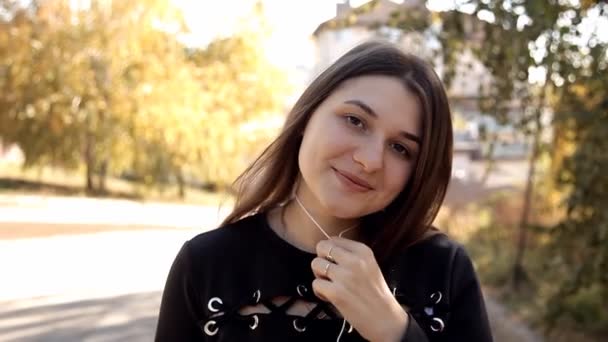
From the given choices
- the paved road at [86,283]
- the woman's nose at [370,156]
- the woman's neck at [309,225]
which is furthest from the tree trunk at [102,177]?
the woman's nose at [370,156]

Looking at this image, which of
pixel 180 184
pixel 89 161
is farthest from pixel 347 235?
pixel 180 184

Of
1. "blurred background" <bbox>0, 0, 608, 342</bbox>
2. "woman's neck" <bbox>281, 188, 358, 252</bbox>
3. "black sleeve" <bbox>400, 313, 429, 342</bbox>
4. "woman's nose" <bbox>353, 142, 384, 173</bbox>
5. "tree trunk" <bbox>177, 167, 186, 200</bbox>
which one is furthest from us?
"tree trunk" <bbox>177, 167, 186, 200</bbox>

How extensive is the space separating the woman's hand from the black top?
14 cm

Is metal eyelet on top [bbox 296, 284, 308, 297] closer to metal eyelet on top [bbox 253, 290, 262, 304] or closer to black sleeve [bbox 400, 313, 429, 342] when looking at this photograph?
metal eyelet on top [bbox 253, 290, 262, 304]

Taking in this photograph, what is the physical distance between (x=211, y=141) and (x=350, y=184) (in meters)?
20.6

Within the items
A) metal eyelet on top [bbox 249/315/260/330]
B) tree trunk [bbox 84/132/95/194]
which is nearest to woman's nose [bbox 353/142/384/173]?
metal eyelet on top [bbox 249/315/260/330]

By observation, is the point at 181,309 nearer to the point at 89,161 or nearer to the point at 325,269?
the point at 325,269

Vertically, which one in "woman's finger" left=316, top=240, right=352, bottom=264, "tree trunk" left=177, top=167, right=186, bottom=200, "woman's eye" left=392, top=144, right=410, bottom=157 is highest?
"woman's eye" left=392, top=144, right=410, bottom=157

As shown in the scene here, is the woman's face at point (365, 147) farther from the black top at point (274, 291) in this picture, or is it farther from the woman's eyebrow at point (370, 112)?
the black top at point (274, 291)

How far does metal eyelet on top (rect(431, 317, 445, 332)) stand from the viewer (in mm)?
1578

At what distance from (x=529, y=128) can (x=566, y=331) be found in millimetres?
1784

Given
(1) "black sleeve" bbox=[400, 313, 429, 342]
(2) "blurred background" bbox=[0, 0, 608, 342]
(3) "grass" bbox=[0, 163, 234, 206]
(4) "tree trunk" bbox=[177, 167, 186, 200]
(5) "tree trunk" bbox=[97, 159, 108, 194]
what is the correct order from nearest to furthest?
(1) "black sleeve" bbox=[400, 313, 429, 342] < (2) "blurred background" bbox=[0, 0, 608, 342] < (3) "grass" bbox=[0, 163, 234, 206] < (5) "tree trunk" bbox=[97, 159, 108, 194] < (4) "tree trunk" bbox=[177, 167, 186, 200]

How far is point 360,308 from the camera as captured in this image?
1.40 meters

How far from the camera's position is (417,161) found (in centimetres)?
162
